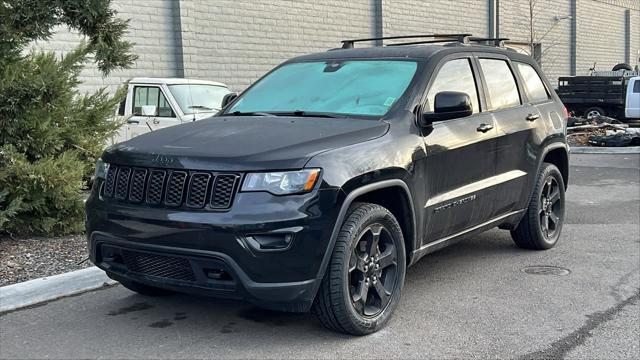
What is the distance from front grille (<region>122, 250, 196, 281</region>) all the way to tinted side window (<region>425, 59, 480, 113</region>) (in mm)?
2082

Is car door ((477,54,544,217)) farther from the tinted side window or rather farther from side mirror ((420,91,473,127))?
side mirror ((420,91,473,127))

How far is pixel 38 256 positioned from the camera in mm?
6141

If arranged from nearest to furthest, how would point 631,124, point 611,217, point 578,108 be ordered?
point 611,217 < point 631,124 < point 578,108

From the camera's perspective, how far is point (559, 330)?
14.8ft

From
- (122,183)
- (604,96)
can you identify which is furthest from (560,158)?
(604,96)

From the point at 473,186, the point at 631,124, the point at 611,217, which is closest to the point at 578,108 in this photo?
the point at 631,124

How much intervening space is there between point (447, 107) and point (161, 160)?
6.50 ft

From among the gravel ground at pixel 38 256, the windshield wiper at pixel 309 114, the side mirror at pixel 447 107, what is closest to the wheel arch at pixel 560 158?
the side mirror at pixel 447 107

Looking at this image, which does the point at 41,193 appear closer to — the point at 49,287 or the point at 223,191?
the point at 49,287

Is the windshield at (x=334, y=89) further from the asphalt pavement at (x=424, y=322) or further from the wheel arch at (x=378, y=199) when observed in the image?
the asphalt pavement at (x=424, y=322)

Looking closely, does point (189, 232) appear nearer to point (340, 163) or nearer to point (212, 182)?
point (212, 182)

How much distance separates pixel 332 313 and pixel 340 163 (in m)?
0.91

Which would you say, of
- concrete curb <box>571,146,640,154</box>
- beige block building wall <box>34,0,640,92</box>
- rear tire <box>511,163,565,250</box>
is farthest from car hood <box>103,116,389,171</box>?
concrete curb <box>571,146,640,154</box>

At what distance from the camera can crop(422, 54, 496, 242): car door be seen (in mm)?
4883
